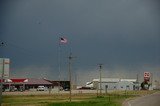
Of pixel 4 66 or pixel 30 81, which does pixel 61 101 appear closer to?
pixel 4 66

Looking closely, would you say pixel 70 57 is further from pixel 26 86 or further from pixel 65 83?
pixel 65 83

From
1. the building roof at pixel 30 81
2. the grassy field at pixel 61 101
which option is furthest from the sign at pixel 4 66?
the building roof at pixel 30 81

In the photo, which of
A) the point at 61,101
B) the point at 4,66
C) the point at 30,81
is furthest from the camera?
the point at 30,81

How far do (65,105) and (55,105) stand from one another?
1.28 m

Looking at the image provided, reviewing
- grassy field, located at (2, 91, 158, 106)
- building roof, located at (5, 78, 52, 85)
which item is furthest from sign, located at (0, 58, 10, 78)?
building roof, located at (5, 78, 52, 85)

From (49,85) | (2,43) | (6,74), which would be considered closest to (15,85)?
(49,85)

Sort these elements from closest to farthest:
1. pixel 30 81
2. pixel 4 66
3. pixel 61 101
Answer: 1. pixel 4 66
2. pixel 61 101
3. pixel 30 81

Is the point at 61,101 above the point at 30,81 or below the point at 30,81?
below

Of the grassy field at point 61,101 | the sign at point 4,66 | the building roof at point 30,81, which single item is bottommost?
the grassy field at point 61,101

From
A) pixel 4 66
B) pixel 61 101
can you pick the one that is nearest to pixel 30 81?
pixel 61 101

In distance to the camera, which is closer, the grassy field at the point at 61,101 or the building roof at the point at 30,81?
the grassy field at the point at 61,101

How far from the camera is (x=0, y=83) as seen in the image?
1700 cm

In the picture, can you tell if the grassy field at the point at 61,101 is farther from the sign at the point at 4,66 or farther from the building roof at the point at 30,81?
the building roof at the point at 30,81


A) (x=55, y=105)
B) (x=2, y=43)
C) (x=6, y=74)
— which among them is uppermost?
(x=2, y=43)
